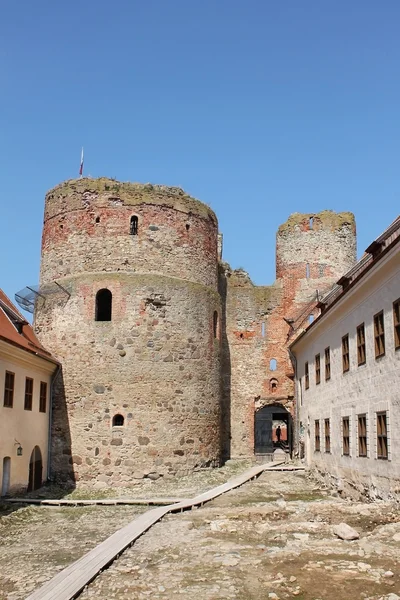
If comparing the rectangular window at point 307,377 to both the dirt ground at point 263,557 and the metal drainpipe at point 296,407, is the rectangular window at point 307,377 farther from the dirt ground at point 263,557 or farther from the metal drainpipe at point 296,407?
the dirt ground at point 263,557

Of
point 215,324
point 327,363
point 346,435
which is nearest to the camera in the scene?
point 346,435

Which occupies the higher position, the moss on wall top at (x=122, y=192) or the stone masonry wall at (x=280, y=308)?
the moss on wall top at (x=122, y=192)

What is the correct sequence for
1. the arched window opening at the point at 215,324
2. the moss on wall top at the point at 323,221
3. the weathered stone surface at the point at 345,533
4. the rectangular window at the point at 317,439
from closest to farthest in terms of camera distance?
1. the weathered stone surface at the point at 345,533
2. the rectangular window at the point at 317,439
3. the arched window opening at the point at 215,324
4. the moss on wall top at the point at 323,221

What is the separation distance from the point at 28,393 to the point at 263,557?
12355mm

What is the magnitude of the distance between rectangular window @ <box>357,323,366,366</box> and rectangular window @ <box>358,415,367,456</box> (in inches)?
60.4

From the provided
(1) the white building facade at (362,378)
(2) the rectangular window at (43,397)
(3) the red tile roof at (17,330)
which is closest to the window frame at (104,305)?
(3) the red tile roof at (17,330)

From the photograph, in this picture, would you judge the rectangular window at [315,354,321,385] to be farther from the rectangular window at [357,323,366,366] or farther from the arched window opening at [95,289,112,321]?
the arched window opening at [95,289,112,321]

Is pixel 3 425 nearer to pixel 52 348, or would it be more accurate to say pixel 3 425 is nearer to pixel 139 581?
pixel 52 348

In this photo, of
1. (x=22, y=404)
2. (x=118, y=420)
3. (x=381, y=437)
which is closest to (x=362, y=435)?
(x=381, y=437)

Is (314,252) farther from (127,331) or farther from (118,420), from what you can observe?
(118,420)

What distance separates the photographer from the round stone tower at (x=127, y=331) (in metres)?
22.4

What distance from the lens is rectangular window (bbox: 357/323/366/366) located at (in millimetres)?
17172

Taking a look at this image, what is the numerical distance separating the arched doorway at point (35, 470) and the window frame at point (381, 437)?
11325mm

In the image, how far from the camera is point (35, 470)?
21062mm
